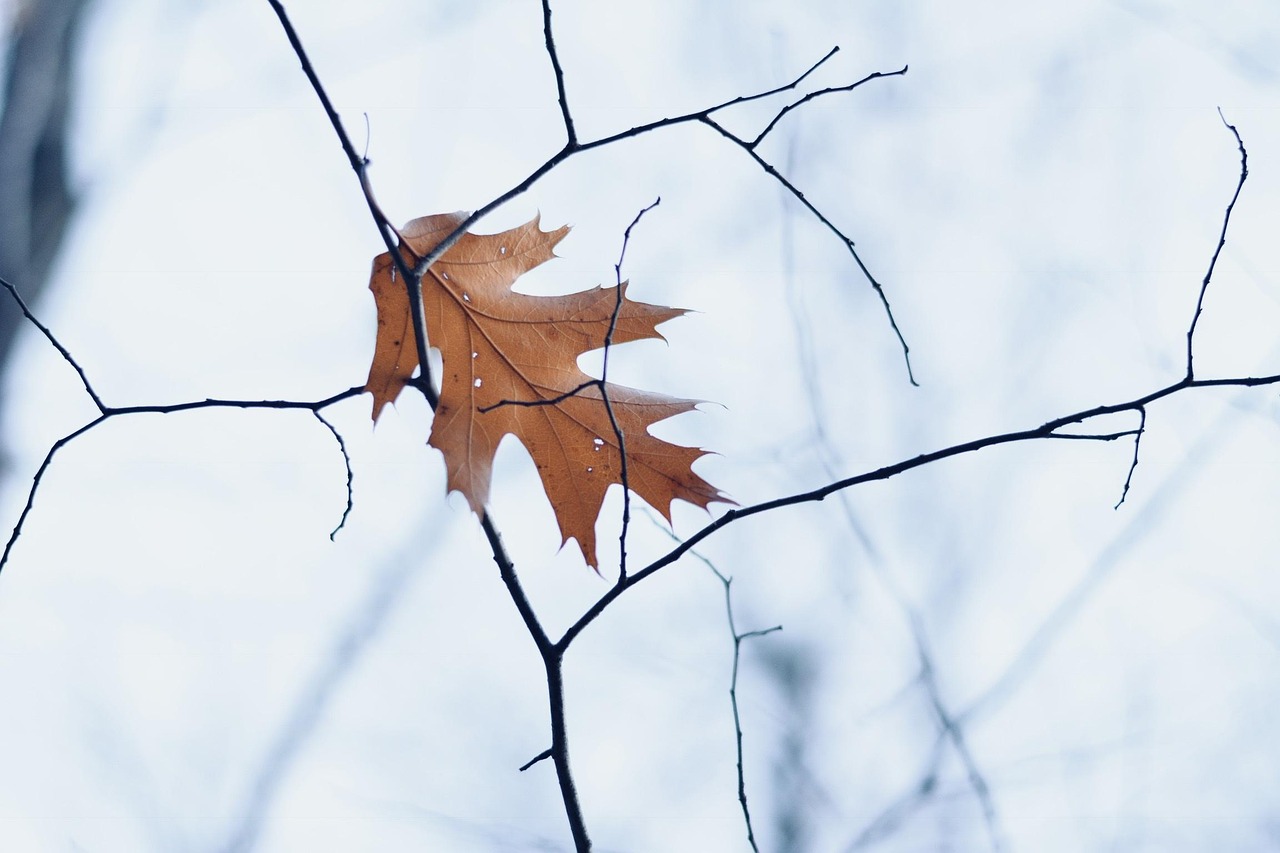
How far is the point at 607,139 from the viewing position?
0.63m

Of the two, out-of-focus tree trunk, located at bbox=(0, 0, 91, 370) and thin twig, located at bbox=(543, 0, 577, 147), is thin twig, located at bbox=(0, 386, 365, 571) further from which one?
out-of-focus tree trunk, located at bbox=(0, 0, 91, 370)

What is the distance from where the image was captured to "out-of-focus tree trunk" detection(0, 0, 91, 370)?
300 centimetres

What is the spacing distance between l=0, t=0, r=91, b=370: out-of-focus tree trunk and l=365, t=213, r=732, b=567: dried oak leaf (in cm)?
281

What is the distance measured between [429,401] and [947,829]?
10.1ft

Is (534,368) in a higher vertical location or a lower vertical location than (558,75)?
lower

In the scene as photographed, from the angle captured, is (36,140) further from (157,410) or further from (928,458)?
(928,458)

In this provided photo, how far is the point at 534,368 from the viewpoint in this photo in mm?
867

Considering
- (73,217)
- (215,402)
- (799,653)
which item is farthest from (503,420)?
(799,653)

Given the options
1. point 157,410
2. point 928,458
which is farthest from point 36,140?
point 928,458

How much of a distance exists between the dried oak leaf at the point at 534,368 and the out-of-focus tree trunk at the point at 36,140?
2.81 metres

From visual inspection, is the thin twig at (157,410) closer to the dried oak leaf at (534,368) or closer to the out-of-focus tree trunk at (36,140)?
the dried oak leaf at (534,368)

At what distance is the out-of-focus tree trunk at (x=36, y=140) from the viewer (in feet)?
9.85

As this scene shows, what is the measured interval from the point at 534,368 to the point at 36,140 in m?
3.23

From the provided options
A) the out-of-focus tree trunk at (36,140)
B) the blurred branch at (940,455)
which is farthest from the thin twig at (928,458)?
the out-of-focus tree trunk at (36,140)
